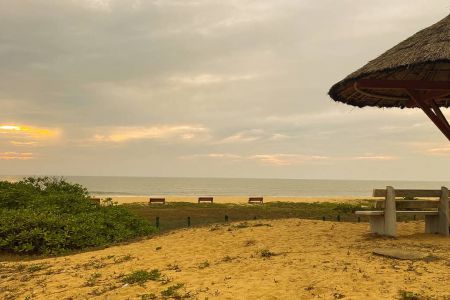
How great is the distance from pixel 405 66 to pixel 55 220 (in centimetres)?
1309

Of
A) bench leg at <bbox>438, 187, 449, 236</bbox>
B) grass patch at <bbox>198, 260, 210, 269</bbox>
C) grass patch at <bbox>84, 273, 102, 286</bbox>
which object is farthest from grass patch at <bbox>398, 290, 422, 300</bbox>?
bench leg at <bbox>438, 187, 449, 236</bbox>

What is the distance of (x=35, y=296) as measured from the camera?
28.9 ft

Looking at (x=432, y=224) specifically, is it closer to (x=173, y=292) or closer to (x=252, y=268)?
(x=252, y=268)

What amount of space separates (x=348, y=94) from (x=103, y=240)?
1055 centimetres

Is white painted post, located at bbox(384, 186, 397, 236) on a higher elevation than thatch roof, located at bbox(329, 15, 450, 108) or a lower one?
lower

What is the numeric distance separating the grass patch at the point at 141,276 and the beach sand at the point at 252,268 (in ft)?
0.52

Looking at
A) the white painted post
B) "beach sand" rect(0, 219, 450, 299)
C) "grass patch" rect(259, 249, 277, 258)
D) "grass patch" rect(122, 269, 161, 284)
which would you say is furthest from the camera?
the white painted post

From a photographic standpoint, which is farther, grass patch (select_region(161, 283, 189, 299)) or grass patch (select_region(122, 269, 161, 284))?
grass patch (select_region(122, 269, 161, 284))

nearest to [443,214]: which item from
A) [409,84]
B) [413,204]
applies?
[413,204]

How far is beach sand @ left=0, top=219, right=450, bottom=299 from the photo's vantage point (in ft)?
25.1

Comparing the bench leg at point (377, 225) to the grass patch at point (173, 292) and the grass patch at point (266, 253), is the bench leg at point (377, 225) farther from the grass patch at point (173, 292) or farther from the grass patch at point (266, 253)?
the grass patch at point (173, 292)

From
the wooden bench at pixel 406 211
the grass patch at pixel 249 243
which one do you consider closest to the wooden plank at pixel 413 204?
the wooden bench at pixel 406 211

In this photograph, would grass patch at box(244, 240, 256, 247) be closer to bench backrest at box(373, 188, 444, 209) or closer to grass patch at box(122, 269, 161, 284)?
grass patch at box(122, 269, 161, 284)

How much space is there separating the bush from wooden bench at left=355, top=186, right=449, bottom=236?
968 centimetres
